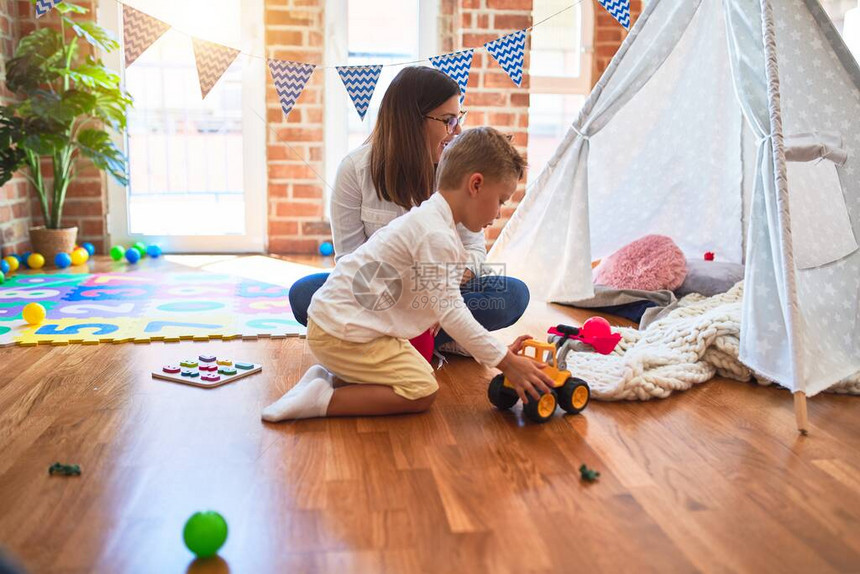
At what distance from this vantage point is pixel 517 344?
6.24 feet

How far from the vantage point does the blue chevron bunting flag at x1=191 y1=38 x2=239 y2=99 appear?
111 inches

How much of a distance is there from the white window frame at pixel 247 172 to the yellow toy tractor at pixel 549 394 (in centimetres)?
281

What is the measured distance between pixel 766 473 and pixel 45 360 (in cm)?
181

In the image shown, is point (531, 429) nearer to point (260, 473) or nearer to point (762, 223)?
point (260, 473)

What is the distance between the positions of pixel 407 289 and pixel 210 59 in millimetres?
1483

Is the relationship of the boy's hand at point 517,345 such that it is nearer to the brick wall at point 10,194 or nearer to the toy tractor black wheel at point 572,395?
the toy tractor black wheel at point 572,395

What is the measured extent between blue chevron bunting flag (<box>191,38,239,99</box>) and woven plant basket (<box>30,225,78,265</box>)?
150 cm

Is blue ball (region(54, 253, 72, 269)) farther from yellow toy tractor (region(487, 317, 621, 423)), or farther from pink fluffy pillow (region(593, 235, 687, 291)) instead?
yellow toy tractor (region(487, 317, 621, 423))

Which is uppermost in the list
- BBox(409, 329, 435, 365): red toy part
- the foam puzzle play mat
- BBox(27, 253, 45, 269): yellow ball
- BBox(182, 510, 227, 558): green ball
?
BBox(27, 253, 45, 269): yellow ball

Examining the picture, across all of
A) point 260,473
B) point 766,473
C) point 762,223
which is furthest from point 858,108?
point 260,473

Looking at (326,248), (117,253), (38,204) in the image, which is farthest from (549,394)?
(38,204)

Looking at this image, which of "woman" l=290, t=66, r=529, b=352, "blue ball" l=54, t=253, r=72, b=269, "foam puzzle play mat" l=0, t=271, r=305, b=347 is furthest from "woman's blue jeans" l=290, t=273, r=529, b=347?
"blue ball" l=54, t=253, r=72, b=269

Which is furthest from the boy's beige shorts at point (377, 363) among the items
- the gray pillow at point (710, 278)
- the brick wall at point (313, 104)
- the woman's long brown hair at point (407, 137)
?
the brick wall at point (313, 104)

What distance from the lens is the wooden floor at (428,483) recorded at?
1.20 metres
